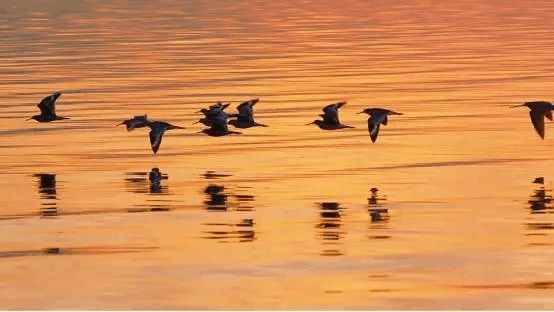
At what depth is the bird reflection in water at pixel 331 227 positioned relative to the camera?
2791 centimetres

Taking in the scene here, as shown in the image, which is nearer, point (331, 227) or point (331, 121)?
point (331, 227)

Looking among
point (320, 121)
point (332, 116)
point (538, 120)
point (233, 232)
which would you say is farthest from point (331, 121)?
point (233, 232)

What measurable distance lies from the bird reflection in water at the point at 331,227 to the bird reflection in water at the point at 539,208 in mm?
2717

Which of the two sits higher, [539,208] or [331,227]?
[539,208]

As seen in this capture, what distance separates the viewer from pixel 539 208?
102ft

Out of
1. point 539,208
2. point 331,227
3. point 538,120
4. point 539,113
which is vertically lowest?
point 331,227

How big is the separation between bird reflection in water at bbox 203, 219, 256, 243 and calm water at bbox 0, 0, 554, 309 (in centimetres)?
7

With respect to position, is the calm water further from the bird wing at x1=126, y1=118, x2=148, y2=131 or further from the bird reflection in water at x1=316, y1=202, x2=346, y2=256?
the bird wing at x1=126, y1=118, x2=148, y2=131

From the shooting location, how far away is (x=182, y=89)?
185ft

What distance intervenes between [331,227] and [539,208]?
349 centimetres

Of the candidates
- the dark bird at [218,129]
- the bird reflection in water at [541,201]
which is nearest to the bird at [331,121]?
the dark bird at [218,129]

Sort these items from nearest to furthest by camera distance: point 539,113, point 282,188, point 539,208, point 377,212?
point 539,208 < point 377,212 < point 282,188 < point 539,113

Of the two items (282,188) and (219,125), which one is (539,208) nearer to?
(282,188)

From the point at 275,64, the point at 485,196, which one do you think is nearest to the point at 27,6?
the point at 275,64
